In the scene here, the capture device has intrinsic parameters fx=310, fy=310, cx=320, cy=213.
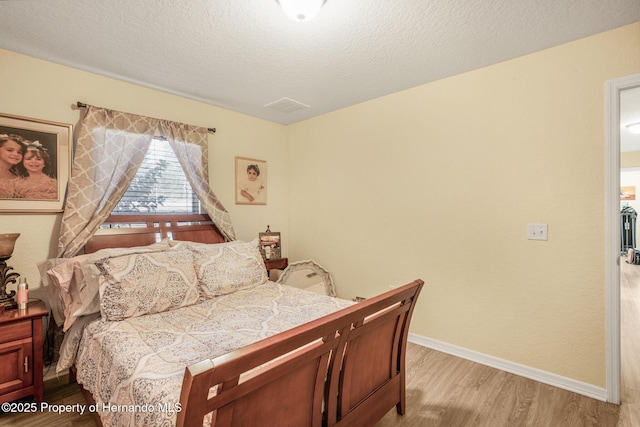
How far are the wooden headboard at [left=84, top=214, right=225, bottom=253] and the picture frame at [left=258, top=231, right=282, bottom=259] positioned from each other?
56 centimetres

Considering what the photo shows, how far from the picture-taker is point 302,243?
4.11 m

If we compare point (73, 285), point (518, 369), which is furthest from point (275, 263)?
point (518, 369)

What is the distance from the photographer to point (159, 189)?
307cm

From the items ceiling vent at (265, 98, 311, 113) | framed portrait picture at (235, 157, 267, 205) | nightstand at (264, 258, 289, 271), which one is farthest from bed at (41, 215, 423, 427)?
ceiling vent at (265, 98, 311, 113)

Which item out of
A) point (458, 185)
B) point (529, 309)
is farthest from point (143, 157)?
point (529, 309)

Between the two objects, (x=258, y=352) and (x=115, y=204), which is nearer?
(x=258, y=352)

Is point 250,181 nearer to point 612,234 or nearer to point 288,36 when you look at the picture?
point 288,36

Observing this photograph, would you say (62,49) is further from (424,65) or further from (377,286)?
(377,286)

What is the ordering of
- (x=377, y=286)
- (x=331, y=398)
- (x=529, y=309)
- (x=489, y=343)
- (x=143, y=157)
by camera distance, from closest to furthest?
(x=331, y=398) → (x=529, y=309) → (x=489, y=343) → (x=143, y=157) → (x=377, y=286)

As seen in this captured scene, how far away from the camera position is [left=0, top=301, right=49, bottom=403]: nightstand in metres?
1.93

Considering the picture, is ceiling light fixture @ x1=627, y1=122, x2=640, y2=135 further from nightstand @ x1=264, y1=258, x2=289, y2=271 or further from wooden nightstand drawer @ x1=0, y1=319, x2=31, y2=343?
wooden nightstand drawer @ x1=0, y1=319, x2=31, y2=343

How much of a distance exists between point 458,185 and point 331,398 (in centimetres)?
210

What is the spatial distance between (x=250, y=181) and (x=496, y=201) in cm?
263

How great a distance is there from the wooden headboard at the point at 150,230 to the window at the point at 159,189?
0.08 meters
